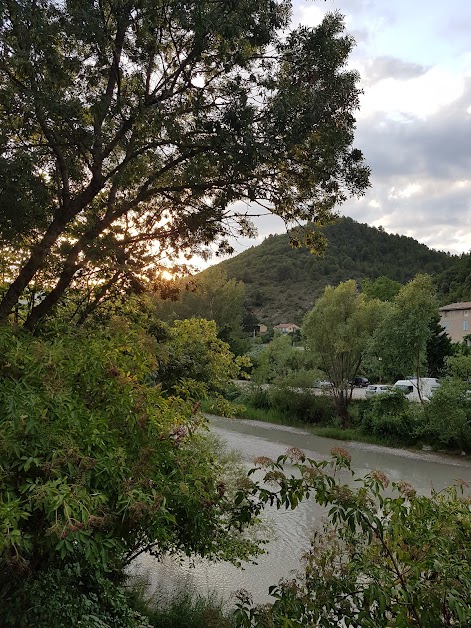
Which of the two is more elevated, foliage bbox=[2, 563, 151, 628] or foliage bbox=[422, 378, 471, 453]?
foliage bbox=[2, 563, 151, 628]

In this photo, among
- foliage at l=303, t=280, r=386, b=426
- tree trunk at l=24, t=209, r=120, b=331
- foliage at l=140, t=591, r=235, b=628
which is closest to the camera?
foliage at l=140, t=591, r=235, b=628

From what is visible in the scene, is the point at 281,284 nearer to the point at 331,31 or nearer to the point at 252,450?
the point at 252,450

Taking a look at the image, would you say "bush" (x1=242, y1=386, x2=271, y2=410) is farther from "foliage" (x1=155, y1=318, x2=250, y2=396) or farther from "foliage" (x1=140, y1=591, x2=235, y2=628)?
"foliage" (x1=140, y1=591, x2=235, y2=628)

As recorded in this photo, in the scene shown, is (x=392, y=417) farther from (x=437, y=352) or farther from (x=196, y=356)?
(x=196, y=356)

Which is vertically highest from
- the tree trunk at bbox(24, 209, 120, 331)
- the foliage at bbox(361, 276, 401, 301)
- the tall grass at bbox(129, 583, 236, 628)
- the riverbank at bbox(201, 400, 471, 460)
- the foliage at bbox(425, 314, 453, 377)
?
the foliage at bbox(361, 276, 401, 301)

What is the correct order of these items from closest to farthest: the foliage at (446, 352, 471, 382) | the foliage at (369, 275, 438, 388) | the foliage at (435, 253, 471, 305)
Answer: the foliage at (446, 352, 471, 382)
the foliage at (369, 275, 438, 388)
the foliage at (435, 253, 471, 305)

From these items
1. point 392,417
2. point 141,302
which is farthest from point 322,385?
point 141,302

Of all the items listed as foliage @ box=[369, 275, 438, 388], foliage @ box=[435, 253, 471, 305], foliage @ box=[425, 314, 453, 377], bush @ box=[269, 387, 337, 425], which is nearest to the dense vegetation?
foliage @ box=[369, 275, 438, 388]

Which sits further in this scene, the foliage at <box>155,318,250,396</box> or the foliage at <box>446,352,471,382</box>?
the foliage at <box>446,352,471,382</box>

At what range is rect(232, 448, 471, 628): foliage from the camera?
8.74 feet

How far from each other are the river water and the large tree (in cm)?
421

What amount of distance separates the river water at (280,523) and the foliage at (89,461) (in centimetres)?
153

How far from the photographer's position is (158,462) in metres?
3.93

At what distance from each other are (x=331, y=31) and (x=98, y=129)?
3155 mm
